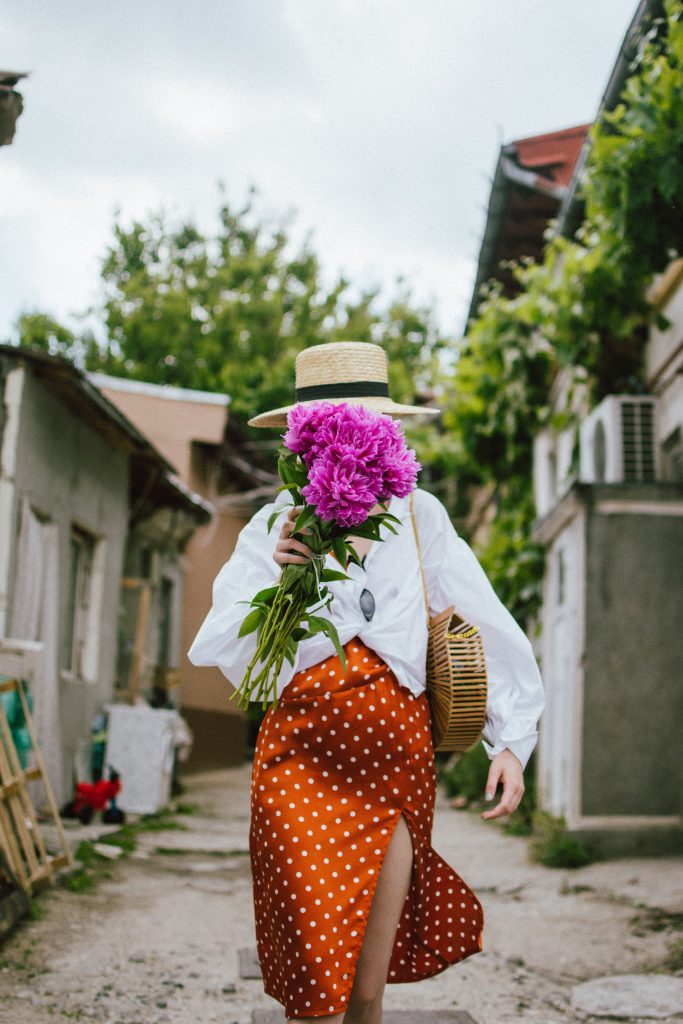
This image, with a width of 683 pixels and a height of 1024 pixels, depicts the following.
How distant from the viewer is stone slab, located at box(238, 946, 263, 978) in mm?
4588

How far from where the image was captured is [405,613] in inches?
102

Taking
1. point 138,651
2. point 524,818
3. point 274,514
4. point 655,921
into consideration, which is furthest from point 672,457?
point 274,514

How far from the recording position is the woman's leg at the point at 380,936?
244cm

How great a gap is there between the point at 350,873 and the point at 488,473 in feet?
35.6

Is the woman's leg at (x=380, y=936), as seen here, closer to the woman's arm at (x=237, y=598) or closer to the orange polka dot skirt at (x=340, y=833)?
the orange polka dot skirt at (x=340, y=833)

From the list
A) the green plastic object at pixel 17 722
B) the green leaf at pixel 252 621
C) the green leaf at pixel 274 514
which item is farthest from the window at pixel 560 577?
→ the green leaf at pixel 252 621

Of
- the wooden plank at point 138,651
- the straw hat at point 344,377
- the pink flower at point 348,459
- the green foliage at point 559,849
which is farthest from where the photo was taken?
the wooden plank at point 138,651

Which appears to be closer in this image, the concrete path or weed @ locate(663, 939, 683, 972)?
the concrete path

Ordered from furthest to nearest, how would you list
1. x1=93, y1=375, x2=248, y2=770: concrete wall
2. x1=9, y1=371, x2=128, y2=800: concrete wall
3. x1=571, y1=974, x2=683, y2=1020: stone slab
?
1. x1=93, y1=375, x2=248, y2=770: concrete wall
2. x1=9, y1=371, x2=128, y2=800: concrete wall
3. x1=571, y1=974, x2=683, y2=1020: stone slab

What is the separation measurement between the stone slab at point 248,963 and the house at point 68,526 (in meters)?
3.19

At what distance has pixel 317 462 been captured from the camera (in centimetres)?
235

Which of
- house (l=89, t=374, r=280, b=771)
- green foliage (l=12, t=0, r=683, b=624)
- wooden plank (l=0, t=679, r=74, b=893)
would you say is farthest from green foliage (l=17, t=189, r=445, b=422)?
wooden plank (l=0, t=679, r=74, b=893)

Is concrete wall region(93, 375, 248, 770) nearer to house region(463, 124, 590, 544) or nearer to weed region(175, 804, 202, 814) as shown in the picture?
house region(463, 124, 590, 544)

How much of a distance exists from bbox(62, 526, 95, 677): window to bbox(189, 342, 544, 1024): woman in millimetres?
7345
